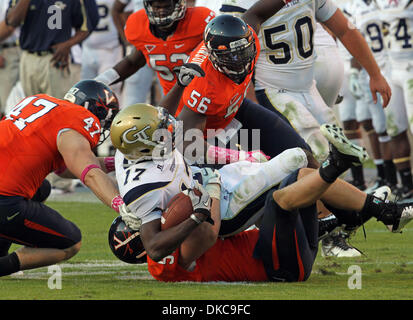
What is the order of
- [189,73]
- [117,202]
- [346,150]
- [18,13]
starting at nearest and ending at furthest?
1. [346,150]
2. [117,202]
3. [189,73]
4. [18,13]

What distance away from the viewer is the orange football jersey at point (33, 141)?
4785mm

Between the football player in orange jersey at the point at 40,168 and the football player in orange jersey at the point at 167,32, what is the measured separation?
3.60ft

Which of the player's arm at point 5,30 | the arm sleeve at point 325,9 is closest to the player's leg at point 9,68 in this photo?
the player's arm at point 5,30

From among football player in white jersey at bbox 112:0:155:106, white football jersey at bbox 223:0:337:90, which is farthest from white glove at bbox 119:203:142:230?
football player in white jersey at bbox 112:0:155:106

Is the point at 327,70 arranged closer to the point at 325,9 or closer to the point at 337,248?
the point at 325,9

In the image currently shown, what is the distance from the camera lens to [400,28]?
8.62m

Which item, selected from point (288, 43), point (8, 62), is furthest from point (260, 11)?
point (8, 62)

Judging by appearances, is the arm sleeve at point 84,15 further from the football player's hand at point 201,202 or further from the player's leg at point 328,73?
the football player's hand at point 201,202

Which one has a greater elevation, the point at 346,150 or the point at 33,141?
the point at 346,150

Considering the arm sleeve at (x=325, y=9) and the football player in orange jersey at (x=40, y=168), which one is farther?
the arm sleeve at (x=325, y=9)

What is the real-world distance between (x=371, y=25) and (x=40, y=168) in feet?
17.6

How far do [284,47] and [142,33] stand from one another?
0.99 m

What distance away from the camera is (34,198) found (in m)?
5.32
